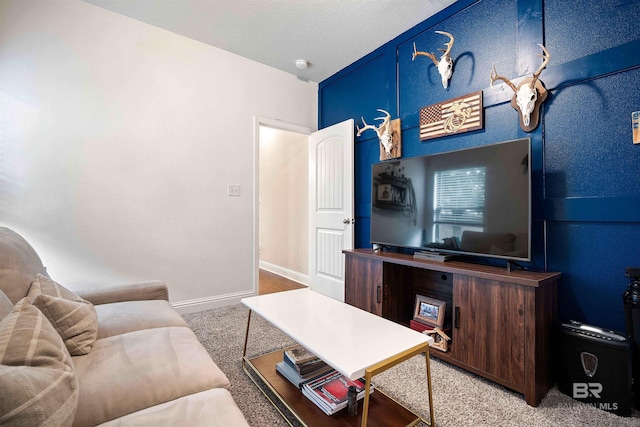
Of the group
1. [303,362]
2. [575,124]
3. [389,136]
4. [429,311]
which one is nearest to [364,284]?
[429,311]

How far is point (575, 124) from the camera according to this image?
1.87m

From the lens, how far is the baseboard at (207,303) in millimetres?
2947

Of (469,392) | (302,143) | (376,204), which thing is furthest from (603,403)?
(302,143)

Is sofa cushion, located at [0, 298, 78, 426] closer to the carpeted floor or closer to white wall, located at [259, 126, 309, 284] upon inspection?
the carpeted floor

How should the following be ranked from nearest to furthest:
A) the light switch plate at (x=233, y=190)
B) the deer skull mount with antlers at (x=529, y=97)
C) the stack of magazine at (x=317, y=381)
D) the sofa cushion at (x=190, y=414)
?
the sofa cushion at (x=190, y=414), the stack of magazine at (x=317, y=381), the deer skull mount with antlers at (x=529, y=97), the light switch plate at (x=233, y=190)

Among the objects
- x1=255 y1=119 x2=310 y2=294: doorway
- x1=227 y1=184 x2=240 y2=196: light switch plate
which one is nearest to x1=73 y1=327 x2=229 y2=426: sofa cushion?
x1=227 y1=184 x2=240 y2=196: light switch plate

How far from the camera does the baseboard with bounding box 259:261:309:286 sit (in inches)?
169

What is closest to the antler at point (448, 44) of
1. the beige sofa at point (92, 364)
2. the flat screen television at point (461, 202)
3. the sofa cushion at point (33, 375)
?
the flat screen television at point (461, 202)

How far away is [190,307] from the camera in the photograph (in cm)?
299

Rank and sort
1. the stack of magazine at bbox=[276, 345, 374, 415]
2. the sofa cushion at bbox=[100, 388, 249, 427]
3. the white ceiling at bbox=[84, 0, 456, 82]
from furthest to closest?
1. the white ceiling at bbox=[84, 0, 456, 82]
2. the stack of magazine at bbox=[276, 345, 374, 415]
3. the sofa cushion at bbox=[100, 388, 249, 427]

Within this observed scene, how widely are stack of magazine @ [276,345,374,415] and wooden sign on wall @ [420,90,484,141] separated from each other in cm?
204

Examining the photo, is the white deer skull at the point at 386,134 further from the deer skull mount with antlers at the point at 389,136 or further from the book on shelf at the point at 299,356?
the book on shelf at the point at 299,356

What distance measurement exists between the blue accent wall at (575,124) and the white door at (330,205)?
48.8 inches

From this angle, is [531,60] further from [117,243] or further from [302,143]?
[117,243]
